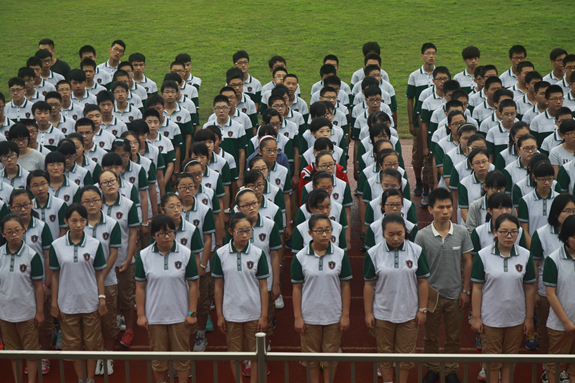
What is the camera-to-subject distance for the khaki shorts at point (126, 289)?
6145mm

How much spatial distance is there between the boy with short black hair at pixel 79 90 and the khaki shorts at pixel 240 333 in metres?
5.24

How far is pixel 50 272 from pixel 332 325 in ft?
8.24

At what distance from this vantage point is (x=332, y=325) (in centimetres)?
511

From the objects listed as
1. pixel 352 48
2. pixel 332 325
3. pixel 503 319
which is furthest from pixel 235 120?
pixel 352 48

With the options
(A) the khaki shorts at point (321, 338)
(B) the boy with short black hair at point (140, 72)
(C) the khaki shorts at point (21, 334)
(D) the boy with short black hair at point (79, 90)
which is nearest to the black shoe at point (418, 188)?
(B) the boy with short black hair at point (140, 72)

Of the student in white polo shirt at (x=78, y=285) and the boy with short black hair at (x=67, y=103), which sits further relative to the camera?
the boy with short black hair at (x=67, y=103)

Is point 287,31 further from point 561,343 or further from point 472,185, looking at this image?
point 561,343

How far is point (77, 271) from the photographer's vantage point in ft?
17.6

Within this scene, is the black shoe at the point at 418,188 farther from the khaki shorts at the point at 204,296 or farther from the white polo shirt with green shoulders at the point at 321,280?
the white polo shirt with green shoulders at the point at 321,280

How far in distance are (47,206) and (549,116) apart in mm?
5736

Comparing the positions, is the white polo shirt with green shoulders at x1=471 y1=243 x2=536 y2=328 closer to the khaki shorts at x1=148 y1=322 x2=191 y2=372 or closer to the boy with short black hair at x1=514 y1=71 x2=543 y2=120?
the khaki shorts at x1=148 y1=322 x2=191 y2=372

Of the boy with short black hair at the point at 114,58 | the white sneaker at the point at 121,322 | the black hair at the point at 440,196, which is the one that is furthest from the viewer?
the boy with short black hair at the point at 114,58

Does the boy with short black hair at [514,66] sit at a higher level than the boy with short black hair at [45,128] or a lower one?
higher

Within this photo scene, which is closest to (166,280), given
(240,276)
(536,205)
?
(240,276)
